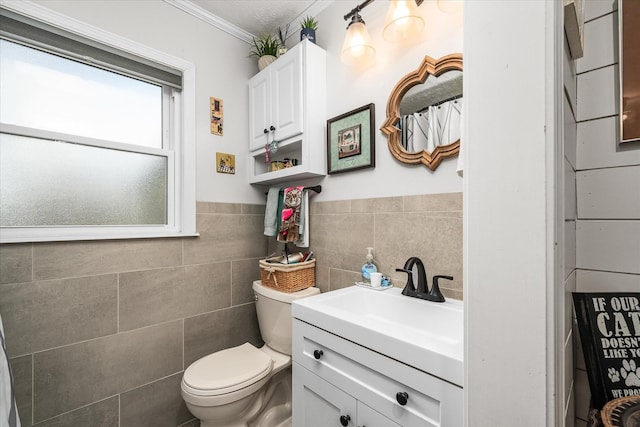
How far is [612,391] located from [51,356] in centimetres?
209

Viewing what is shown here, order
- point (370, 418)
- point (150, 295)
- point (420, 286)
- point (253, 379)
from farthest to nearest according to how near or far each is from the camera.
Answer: point (150, 295), point (253, 379), point (420, 286), point (370, 418)

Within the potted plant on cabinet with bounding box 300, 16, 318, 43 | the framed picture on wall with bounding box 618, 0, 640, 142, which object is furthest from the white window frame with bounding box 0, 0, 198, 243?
the framed picture on wall with bounding box 618, 0, 640, 142

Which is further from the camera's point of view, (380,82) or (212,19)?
(212,19)

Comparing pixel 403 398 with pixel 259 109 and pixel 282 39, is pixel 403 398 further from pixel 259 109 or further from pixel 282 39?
pixel 282 39

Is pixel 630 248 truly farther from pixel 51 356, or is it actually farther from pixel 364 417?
pixel 51 356

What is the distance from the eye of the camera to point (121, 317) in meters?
1.51

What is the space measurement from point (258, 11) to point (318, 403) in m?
2.19

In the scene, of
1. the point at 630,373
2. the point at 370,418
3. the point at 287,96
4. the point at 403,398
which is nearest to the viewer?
the point at 630,373

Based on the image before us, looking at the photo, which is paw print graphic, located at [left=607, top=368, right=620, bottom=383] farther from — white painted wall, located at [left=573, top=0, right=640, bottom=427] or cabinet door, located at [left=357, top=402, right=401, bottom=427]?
cabinet door, located at [left=357, top=402, right=401, bottom=427]

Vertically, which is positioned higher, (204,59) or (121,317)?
(204,59)

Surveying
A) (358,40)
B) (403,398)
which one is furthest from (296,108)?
(403,398)

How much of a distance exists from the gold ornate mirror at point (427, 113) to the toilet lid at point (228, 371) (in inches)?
49.9

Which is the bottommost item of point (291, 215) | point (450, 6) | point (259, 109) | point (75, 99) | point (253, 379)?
point (253, 379)

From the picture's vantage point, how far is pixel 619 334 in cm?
73
